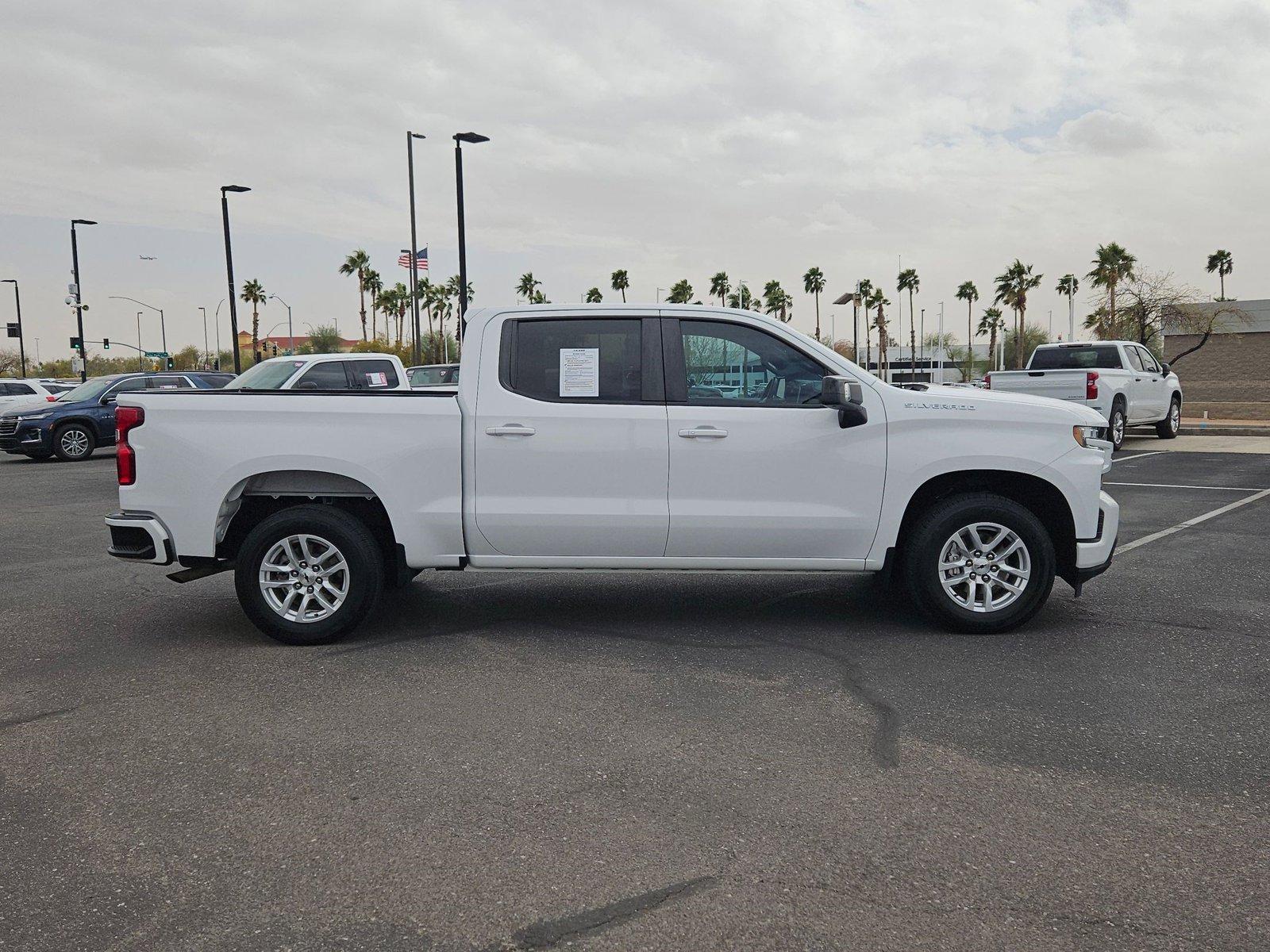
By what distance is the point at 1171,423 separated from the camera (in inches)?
873

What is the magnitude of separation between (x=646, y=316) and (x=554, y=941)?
13.1 feet

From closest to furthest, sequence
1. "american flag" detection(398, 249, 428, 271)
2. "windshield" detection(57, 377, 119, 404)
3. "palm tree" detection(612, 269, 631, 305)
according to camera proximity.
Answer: "windshield" detection(57, 377, 119, 404) → "american flag" detection(398, 249, 428, 271) → "palm tree" detection(612, 269, 631, 305)

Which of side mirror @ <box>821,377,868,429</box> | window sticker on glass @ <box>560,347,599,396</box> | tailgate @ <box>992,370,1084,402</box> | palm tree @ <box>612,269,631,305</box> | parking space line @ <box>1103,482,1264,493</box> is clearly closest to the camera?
side mirror @ <box>821,377,868,429</box>

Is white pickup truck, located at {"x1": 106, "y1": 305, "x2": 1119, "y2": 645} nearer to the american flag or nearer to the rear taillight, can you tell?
the rear taillight

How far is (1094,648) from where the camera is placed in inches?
238

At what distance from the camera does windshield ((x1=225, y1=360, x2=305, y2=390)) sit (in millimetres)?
15648

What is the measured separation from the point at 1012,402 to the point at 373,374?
39.1ft

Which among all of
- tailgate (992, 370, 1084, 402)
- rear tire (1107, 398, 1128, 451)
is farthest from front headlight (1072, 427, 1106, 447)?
rear tire (1107, 398, 1128, 451)

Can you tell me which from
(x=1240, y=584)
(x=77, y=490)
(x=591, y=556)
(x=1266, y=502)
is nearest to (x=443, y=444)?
(x=591, y=556)

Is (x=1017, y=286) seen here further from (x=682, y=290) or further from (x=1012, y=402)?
(x=1012, y=402)

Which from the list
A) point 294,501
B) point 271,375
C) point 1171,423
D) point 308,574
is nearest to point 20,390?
point 271,375

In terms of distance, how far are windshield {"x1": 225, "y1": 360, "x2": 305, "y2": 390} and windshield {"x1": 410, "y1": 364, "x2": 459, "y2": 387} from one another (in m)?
5.57

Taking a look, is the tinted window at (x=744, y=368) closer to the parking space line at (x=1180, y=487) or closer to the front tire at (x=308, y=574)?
the front tire at (x=308, y=574)

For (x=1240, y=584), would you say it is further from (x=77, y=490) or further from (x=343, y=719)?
(x=77, y=490)
